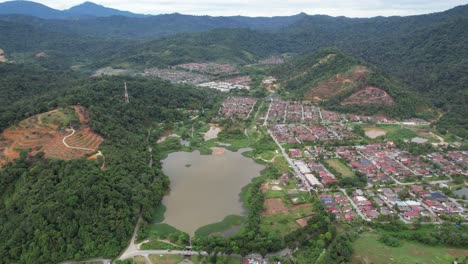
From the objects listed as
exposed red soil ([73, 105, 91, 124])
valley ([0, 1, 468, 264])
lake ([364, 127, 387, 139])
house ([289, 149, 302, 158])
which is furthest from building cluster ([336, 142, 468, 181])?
exposed red soil ([73, 105, 91, 124])

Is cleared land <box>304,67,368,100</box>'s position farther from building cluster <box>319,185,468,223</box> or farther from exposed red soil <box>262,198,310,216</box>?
exposed red soil <box>262,198,310,216</box>

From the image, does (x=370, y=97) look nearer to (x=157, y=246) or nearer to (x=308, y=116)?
(x=308, y=116)

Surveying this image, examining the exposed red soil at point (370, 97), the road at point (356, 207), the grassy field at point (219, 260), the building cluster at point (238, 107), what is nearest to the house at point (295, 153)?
the road at point (356, 207)

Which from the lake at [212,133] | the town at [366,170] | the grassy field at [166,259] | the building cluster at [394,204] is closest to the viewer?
the grassy field at [166,259]

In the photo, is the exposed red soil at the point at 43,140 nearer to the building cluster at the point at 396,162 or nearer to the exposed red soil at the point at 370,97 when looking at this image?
the building cluster at the point at 396,162

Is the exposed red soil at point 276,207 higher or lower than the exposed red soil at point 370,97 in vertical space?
lower

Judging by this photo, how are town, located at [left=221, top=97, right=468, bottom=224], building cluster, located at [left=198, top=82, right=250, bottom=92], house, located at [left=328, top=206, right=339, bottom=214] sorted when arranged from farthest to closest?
building cluster, located at [left=198, top=82, right=250, bottom=92]
town, located at [left=221, top=97, right=468, bottom=224]
house, located at [left=328, top=206, right=339, bottom=214]

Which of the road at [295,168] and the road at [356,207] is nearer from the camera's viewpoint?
the road at [356,207]
